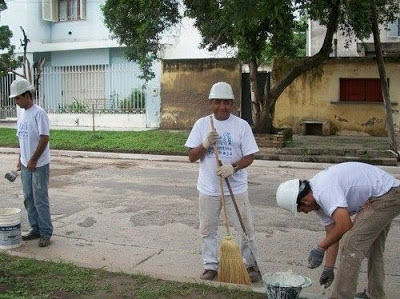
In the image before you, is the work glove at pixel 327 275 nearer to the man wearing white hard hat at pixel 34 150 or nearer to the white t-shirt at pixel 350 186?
the white t-shirt at pixel 350 186

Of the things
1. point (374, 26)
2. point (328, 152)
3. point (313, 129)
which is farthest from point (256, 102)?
point (374, 26)

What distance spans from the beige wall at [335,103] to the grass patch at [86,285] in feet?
44.3

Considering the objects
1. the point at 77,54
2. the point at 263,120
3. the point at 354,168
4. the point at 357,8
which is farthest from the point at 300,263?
the point at 77,54

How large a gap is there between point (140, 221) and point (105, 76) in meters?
14.5

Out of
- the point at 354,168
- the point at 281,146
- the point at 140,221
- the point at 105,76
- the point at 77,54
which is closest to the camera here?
the point at 354,168

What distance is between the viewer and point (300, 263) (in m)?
5.59

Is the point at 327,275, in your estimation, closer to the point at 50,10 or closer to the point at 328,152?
the point at 328,152

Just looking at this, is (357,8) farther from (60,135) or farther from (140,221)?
(60,135)

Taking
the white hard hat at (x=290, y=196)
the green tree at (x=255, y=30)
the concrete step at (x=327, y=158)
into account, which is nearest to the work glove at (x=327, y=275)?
the white hard hat at (x=290, y=196)

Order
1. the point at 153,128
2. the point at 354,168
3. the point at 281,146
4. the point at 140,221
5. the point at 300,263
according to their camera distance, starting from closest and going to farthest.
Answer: the point at 354,168 < the point at 300,263 < the point at 140,221 < the point at 281,146 < the point at 153,128

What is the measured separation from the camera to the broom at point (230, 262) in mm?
4758

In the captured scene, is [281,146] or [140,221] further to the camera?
[281,146]

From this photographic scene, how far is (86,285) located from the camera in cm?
489

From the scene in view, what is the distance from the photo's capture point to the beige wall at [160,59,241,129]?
18.4 m
